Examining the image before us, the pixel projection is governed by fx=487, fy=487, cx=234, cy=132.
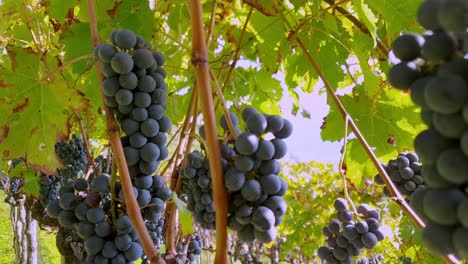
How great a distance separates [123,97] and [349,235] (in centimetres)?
88

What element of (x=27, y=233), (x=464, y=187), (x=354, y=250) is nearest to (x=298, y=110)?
(x=354, y=250)

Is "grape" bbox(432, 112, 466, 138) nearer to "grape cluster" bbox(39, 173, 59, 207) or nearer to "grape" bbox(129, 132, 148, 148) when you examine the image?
"grape" bbox(129, 132, 148, 148)

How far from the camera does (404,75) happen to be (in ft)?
1.82

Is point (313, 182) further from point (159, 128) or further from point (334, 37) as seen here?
point (159, 128)

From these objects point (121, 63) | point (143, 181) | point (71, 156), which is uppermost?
point (71, 156)

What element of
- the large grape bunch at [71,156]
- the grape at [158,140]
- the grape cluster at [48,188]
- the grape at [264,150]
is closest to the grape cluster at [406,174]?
the grape at [158,140]

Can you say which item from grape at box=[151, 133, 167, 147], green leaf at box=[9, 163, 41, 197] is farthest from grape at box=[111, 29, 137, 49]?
green leaf at box=[9, 163, 41, 197]

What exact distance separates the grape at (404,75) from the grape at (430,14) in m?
0.05

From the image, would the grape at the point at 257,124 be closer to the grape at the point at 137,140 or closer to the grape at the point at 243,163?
the grape at the point at 243,163

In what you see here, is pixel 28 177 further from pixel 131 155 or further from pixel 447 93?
pixel 447 93

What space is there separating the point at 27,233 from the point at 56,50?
300cm

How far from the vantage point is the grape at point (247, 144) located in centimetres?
76

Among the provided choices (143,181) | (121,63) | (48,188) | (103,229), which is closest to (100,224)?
(103,229)

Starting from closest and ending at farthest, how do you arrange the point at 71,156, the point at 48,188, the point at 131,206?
the point at 131,206, the point at 71,156, the point at 48,188
